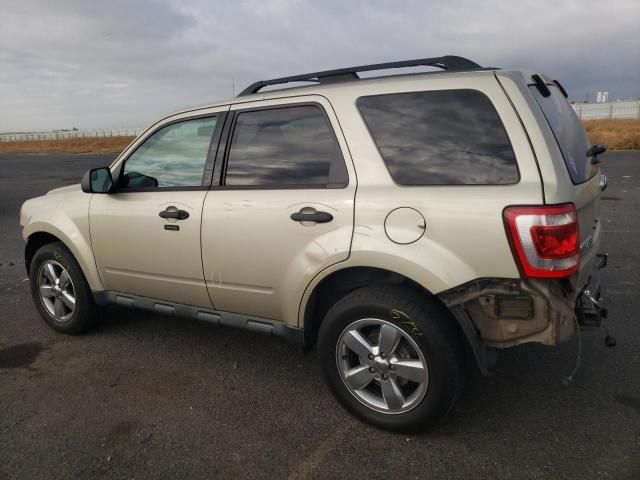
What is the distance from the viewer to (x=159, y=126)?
3691mm

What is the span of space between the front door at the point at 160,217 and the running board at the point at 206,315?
2.0 inches

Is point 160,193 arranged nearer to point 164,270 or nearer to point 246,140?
point 164,270

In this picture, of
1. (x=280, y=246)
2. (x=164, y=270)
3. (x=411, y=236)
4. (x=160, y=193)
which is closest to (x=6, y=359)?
(x=164, y=270)

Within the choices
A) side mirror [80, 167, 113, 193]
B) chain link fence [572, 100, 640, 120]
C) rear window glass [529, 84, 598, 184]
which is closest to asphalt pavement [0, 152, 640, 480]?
side mirror [80, 167, 113, 193]

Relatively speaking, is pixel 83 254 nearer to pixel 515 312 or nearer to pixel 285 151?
pixel 285 151

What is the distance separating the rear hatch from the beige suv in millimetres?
17

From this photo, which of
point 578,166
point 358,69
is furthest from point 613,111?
point 358,69

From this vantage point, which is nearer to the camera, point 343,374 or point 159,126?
point 343,374

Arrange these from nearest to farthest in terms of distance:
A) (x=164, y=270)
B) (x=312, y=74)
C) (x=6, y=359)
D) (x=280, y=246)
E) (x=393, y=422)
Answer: (x=393, y=422) → (x=280, y=246) → (x=312, y=74) → (x=164, y=270) → (x=6, y=359)

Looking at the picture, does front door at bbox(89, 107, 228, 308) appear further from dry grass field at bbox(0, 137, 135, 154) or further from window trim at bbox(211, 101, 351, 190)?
dry grass field at bbox(0, 137, 135, 154)

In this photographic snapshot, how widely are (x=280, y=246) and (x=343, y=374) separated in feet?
2.64

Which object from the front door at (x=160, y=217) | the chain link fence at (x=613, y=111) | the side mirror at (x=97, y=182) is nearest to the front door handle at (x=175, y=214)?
the front door at (x=160, y=217)

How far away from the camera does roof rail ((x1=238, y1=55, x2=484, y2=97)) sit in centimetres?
282

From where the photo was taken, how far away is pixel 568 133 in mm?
2814
